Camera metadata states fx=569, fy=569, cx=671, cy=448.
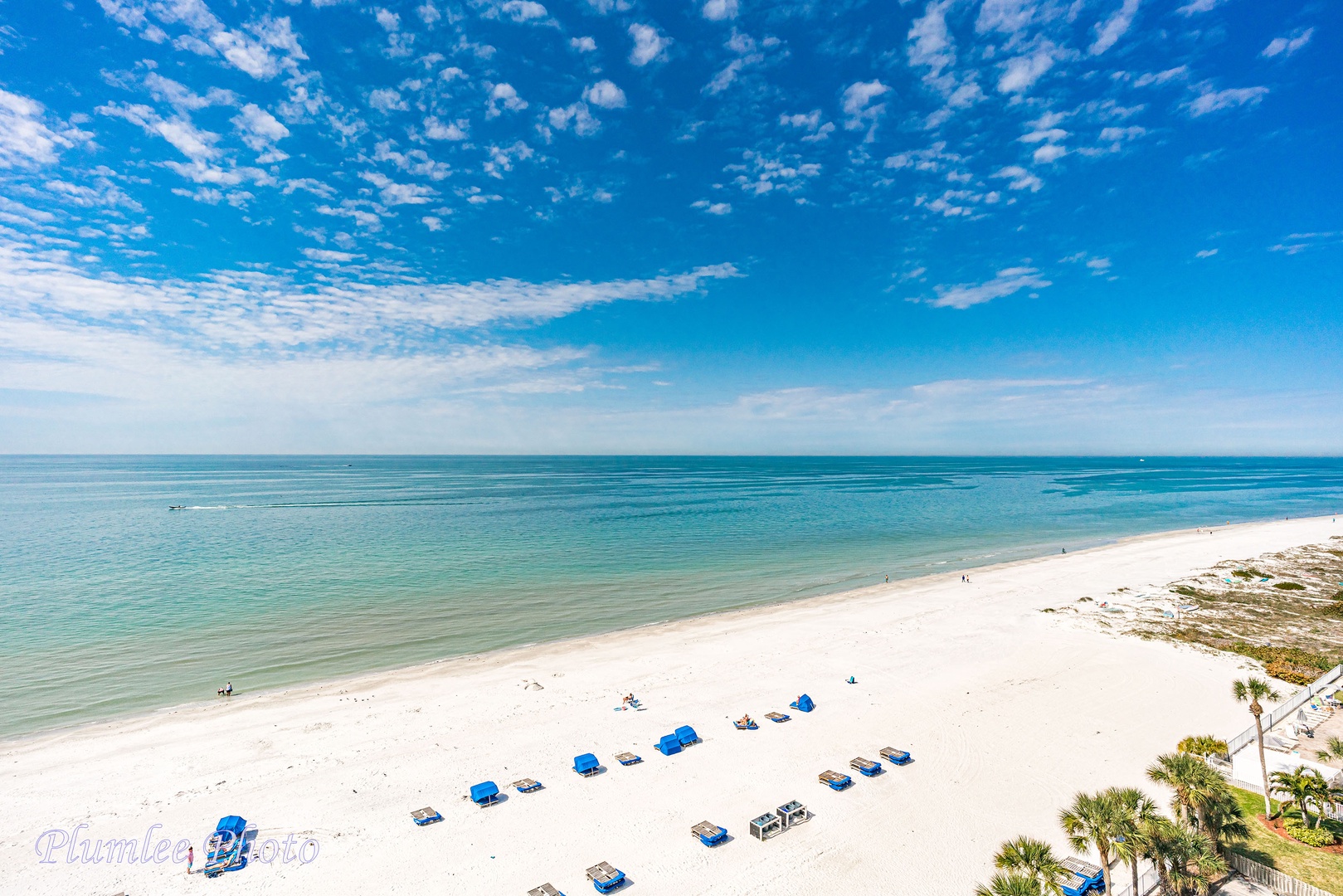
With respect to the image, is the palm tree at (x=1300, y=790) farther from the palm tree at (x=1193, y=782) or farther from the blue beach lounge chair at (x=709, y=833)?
the blue beach lounge chair at (x=709, y=833)

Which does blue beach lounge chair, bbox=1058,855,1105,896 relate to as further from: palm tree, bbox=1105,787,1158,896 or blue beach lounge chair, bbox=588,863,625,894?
blue beach lounge chair, bbox=588,863,625,894

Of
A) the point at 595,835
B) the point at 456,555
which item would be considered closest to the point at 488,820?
the point at 595,835

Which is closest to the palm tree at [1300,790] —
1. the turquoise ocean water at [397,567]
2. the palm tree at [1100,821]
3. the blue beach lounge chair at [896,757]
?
the palm tree at [1100,821]

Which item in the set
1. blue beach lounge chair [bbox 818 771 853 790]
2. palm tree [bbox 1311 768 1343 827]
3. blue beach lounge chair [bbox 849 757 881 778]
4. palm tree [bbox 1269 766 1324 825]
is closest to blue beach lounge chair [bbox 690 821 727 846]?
blue beach lounge chair [bbox 818 771 853 790]

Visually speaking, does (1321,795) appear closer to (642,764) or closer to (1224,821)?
(1224,821)

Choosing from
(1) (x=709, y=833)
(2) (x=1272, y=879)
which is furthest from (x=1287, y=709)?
(1) (x=709, y=833)

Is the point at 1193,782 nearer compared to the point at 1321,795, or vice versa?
the point at 1193,782
